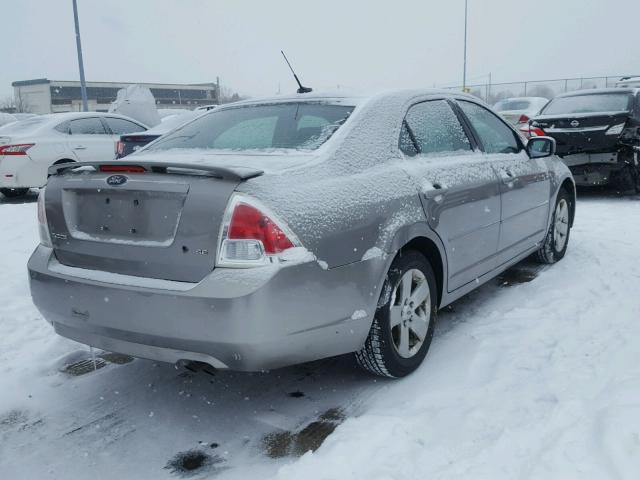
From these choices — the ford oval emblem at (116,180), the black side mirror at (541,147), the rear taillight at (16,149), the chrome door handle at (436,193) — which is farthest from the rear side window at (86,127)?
the chrome door handle at (436,193)

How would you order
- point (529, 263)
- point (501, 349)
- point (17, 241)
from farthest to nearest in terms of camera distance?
point (17, 241)
point (529, 263)
point (501, 349)

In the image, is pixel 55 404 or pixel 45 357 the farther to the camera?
pixel 45 357

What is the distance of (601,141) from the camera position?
8266 mm

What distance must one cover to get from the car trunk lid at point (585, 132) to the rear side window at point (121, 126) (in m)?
6.87

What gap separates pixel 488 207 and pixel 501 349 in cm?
97

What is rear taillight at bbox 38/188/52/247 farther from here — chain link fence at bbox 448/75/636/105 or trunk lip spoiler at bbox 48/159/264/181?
chain link fence at bbox 448/75/636/105

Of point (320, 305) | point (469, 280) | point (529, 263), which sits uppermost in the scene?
point (320, 305)

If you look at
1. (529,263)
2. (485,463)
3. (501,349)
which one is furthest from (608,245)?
(485,463)

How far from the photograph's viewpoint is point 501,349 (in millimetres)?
3443

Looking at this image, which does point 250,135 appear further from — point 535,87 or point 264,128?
point 535,87

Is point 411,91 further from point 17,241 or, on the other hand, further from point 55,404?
point 17,241

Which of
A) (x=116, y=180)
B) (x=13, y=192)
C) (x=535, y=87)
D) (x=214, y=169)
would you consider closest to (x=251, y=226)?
(x=214, y=169)

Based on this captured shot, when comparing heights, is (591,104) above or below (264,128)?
below

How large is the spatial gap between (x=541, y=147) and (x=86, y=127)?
793cm
